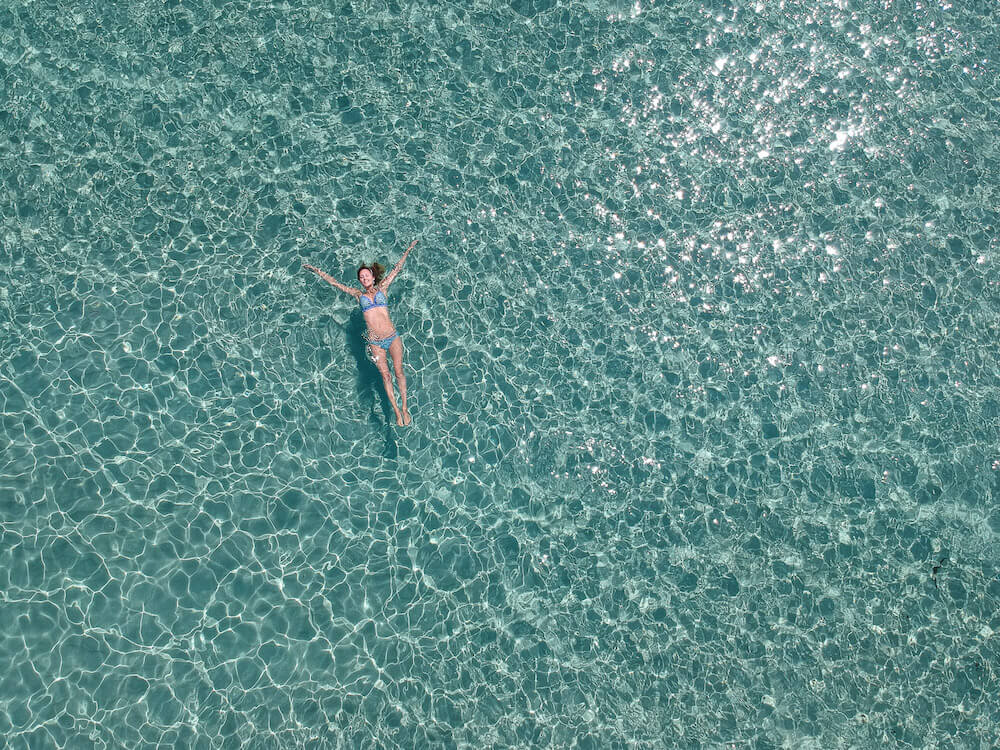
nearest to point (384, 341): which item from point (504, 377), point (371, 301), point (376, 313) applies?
point (376, 313)

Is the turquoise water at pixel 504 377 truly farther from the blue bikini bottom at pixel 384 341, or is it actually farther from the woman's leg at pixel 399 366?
the blue bikini bottom at pixel 384 341

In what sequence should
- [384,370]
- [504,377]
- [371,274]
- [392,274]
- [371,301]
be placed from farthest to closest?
[504,377] < [392,274] < [384,370] < [371,301] < [371,274]

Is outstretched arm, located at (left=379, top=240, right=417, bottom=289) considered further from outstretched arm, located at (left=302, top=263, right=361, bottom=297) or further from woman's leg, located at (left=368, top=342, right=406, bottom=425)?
woman's leg, located at (left=368, top=342, right=406, bottom=425)

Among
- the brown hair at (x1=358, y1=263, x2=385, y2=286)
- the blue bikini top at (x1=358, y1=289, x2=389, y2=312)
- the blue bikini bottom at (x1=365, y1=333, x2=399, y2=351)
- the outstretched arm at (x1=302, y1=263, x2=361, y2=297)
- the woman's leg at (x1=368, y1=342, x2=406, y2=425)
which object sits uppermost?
the brown hair at (x1=358, y1=263, x2=385, y2=286)

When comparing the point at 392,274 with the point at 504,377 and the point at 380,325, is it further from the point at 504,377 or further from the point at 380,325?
the point at 504,377

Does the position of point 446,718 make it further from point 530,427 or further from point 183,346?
point 183,346

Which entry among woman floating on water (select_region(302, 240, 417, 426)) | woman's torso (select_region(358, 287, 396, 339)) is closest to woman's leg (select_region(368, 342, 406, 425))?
woman floating on water (select_region(302, 240, 417, 426))

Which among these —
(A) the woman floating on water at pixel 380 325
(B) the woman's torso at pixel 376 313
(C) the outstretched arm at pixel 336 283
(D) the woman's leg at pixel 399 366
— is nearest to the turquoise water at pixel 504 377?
(D) the woman's leg at pixel 399 366
